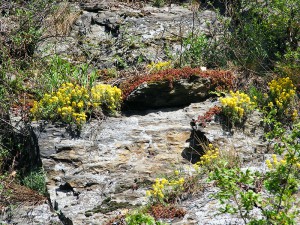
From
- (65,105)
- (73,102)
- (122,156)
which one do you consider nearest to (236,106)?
(122,156)

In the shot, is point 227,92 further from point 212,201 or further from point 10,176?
point 10,176

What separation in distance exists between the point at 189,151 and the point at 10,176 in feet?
9.54

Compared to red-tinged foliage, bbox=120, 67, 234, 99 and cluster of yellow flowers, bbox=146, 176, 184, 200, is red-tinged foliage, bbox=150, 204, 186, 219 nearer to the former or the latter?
cluster of yellow flowers, bbox=146, 176, 184, 200

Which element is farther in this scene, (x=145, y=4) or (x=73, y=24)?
(x=145, y=4)

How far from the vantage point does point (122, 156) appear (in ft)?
29.2

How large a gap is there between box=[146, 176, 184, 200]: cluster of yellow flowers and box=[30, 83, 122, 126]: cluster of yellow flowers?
219cm

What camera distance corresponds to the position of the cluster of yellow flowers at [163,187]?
739cm

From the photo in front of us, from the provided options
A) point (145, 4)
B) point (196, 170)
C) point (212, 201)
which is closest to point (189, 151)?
point (196, 170)

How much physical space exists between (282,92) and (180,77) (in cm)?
179

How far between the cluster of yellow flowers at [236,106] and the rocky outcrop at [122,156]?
8.7 inches

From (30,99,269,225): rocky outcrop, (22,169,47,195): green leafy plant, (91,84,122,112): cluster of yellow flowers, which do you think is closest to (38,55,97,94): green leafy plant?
(91,84,122,112): cluster of yellow flowers

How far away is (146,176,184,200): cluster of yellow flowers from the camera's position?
739cm

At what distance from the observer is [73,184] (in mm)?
8297

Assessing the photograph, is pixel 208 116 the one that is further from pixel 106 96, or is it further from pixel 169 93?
pixel 106 96
